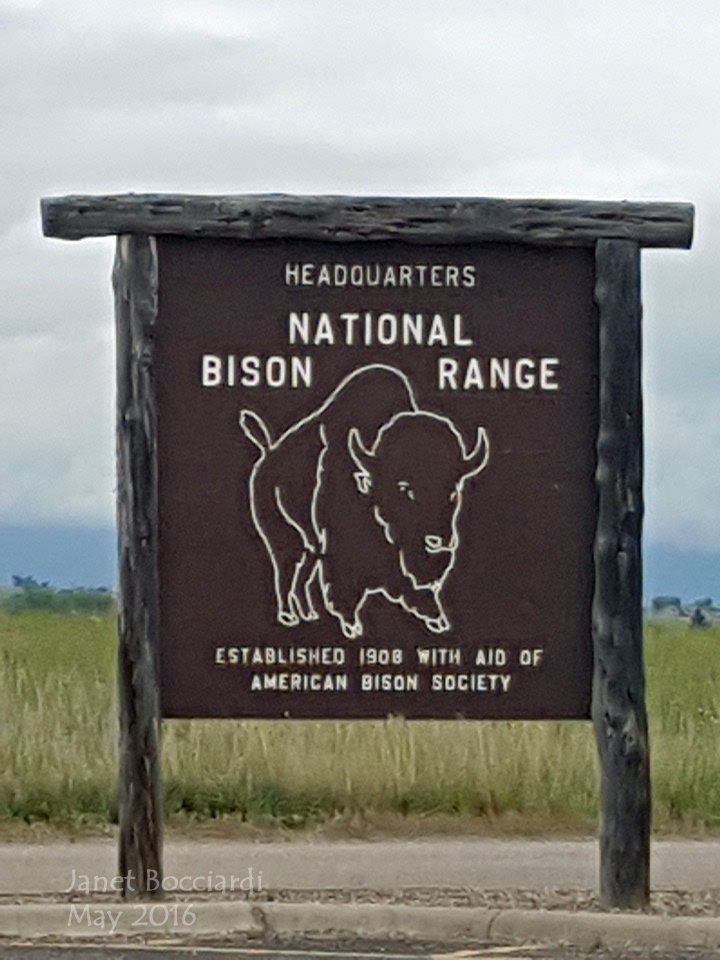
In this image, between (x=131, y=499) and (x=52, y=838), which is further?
(x=52, y=838)

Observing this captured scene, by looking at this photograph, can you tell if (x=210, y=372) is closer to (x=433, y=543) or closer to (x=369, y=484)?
(x=369, y=484)

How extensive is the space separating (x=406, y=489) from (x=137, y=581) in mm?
1115

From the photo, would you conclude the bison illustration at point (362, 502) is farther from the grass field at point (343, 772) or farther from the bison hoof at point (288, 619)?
the grass field at point (343, 772)

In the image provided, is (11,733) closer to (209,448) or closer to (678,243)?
(209,448)

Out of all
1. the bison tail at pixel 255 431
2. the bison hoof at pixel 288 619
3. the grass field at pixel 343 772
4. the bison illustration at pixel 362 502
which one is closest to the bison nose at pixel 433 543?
the bison illustration at pixel 362 502

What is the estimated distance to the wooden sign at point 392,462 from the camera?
10289 mm

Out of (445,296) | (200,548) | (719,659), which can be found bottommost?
(719,659)

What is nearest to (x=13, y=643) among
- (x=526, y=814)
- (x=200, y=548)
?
(x=526, y=814)

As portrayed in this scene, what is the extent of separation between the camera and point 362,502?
10.3 metres

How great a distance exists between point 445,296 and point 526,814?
13.1 feet

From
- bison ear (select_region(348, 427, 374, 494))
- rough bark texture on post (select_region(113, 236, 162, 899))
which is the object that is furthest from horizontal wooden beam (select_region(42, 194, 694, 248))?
bison ear (select_region(348, 427, 374, 494))

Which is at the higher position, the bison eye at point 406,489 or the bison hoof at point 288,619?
the bison eye at point 406,489

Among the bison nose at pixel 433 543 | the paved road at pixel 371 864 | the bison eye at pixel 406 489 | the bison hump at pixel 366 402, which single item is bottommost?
the paved road at pixel 371 864

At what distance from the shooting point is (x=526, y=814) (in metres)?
13.5
